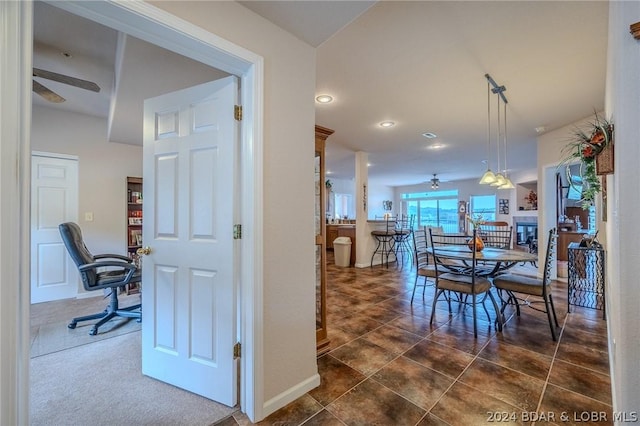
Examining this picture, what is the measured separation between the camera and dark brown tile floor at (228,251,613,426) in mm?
1556

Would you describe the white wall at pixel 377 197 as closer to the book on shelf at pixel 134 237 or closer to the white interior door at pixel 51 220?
the book on shelf at pixel 134 237

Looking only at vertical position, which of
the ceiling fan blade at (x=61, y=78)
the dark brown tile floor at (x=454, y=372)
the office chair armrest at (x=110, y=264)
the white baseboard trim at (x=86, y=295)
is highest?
the ceiling fan blade at (x=61, y=78)

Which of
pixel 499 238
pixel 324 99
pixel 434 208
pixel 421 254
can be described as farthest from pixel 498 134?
pixel 434 208

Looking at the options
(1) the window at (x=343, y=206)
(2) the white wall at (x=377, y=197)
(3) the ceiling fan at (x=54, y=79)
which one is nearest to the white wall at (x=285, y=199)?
(3) the ceiling fan at (x=54, y=79)

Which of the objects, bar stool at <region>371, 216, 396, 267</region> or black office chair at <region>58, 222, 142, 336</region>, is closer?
black office chair at <region>58, 222, 142, 336</region>

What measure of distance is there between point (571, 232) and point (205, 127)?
6.75 meters

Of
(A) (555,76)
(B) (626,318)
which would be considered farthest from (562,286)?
(B) (626,318)

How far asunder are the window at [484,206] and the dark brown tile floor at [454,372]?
803cm

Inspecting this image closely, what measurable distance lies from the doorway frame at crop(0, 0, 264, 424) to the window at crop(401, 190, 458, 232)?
1156 cm

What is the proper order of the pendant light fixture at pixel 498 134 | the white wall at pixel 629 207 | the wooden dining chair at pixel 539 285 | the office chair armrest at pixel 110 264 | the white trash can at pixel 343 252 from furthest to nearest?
the white trash can at pixel 343 252 → the pendant light fixture at pixel 498 134 → the office chair armrest at pixel 110 264 → the wooden dining chair at pixel 539 285 → the white wall at pixel 629 207

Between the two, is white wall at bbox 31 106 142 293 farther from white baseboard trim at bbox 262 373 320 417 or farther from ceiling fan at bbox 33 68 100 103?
white baseboard trim at bbox 262 373 320 417

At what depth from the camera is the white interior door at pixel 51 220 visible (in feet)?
12.1

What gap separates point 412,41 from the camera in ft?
7.14

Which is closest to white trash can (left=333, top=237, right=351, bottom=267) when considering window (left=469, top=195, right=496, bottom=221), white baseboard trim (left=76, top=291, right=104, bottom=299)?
white baseboard trim (left=76, top=291, right=104, bottom=299)
